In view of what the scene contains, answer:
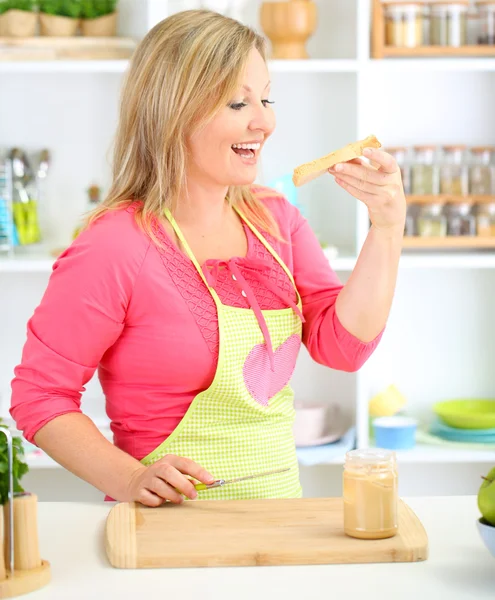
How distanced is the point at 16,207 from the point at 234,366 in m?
1.45

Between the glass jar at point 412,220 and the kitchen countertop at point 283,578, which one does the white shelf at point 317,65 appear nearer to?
the glass jar at point 412,220

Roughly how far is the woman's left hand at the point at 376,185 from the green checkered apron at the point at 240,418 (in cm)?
26

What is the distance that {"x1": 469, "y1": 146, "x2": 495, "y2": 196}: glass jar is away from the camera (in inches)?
110

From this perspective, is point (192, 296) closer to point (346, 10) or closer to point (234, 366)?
point (234, 366)

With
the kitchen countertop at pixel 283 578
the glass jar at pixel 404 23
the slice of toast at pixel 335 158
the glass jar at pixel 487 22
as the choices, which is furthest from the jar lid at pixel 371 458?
the glass jar at pixel 487 22

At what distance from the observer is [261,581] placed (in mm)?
1135

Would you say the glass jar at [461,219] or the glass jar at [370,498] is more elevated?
the glass jar at [461,219]

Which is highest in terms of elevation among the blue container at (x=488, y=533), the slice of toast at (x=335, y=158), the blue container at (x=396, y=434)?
the slice of toast at (x=335, y=158)

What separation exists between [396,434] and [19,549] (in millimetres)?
1821

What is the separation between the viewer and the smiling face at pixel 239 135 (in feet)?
5.41

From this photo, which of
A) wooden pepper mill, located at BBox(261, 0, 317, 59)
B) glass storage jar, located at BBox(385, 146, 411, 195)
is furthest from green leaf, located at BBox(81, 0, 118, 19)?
glass storage jar, located at BBox(385, 146, 411, 195)

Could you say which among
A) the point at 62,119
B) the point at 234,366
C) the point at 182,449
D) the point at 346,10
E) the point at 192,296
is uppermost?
the point at 346,10

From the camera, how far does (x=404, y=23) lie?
2742 mm

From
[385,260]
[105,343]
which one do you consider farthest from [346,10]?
[105,343]
